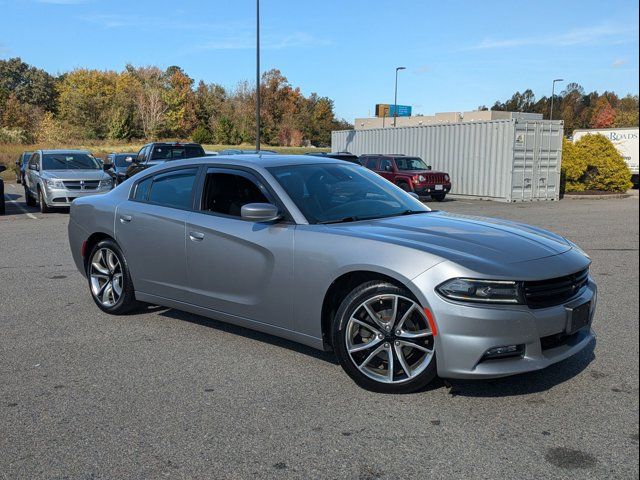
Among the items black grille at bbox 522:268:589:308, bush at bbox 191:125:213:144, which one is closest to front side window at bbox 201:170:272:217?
black grille at bbox 522:268:589:308

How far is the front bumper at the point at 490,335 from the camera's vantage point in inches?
145

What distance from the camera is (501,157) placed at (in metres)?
23.2

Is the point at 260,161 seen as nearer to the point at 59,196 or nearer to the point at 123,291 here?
the point at 123,291

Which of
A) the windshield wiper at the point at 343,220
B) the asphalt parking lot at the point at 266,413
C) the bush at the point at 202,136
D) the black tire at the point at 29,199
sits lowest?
the asphalt parking lot at the point at 266,413

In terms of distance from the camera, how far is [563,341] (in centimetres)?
397

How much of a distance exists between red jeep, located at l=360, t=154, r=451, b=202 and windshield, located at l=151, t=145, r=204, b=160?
6334 mm

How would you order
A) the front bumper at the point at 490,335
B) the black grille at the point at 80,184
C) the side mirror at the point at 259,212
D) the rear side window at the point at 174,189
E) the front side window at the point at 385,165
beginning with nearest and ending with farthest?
1. the front bumper at the point at 490,335
2. the side mirror at the point at 259,212
3. the rear side window at the point at 174,189
4. the black grille at the point at 80,184
5. the front side window at the point at 385,165

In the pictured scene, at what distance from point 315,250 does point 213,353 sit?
1319 mm

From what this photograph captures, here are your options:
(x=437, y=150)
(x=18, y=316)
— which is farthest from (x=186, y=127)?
(x=18, y=316)

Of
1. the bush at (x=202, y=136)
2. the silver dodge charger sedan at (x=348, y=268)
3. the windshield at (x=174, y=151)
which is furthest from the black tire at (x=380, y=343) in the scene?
the bush at (x=202, y=136)

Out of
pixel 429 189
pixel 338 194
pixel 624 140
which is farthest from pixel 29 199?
pixel 624 140

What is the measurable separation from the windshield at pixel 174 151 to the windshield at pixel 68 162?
9.14 ft

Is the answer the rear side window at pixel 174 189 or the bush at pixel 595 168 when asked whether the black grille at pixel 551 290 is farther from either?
the bush at pixel 595 168

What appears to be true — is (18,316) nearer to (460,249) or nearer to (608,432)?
(460,249)
